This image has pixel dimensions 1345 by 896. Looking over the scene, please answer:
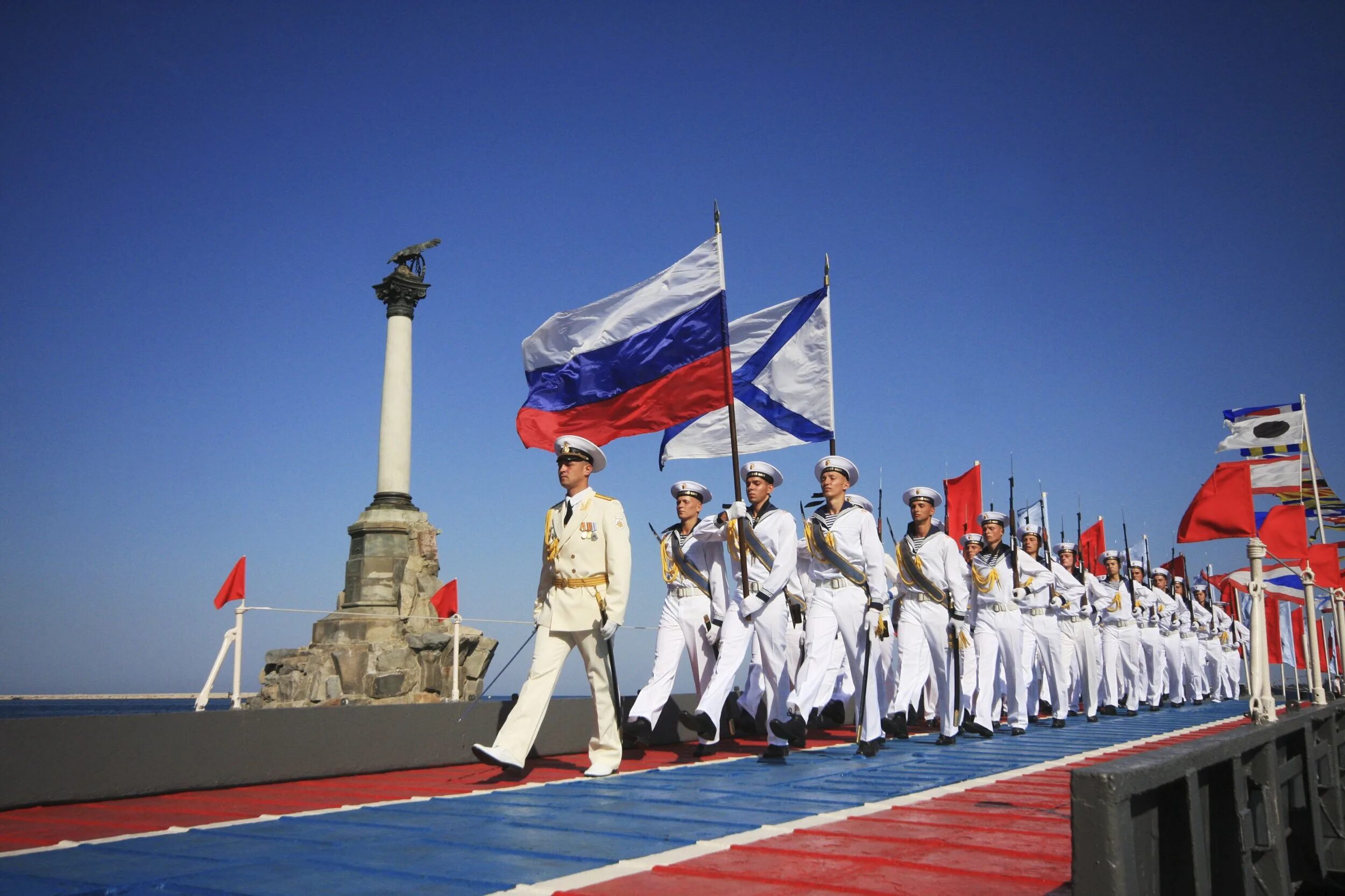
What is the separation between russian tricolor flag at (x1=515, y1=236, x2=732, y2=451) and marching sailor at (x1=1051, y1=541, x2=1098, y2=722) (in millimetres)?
6931

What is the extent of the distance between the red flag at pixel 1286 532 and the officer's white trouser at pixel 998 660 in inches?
161

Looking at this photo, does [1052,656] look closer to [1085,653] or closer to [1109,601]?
[1085,653]

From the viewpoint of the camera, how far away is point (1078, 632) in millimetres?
14977

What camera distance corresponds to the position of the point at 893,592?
11109 millimetres

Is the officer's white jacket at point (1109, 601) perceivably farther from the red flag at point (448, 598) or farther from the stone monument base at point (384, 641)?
the stone monument base at point (384, 641)

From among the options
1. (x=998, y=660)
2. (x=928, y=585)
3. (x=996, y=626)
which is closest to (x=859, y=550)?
(x=928, y=585)

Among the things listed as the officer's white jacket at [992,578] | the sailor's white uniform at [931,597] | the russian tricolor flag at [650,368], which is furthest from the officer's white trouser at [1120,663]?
the russian tricolor flag at [650,368]

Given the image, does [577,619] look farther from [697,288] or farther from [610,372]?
[697,288]

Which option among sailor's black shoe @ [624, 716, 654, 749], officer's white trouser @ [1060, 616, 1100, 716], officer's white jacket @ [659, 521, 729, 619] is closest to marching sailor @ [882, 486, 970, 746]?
officer's white jacket @ [659, 521, 729, 619]

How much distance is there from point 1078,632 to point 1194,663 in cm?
724

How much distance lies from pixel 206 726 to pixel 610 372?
15.1ft

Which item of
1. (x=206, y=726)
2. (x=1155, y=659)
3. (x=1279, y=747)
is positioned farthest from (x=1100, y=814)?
(x=1155, y=659)

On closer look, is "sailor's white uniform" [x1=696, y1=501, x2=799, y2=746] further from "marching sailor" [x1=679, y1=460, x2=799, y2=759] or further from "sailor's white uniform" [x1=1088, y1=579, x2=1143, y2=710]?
"sailor's white uniform" [x1=1088, y1=579, x2=1143, y2=710]

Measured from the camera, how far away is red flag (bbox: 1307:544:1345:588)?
17.4m
